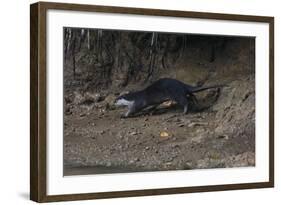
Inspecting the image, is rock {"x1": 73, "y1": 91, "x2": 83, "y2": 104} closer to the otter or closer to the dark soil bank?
the dark soil bank

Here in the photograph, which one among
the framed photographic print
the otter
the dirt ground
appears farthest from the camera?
the otter

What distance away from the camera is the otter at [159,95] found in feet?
13.5

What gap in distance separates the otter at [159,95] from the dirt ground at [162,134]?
0.03 metres

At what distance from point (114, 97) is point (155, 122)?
0.26 meters

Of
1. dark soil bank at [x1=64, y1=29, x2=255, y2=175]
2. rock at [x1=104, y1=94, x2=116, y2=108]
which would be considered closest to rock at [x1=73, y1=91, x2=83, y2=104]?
dark soil bank at [x1=64, y1=29, x2=255, y2=175]

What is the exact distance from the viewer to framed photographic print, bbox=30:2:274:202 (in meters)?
3.88

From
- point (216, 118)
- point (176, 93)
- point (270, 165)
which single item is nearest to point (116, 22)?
point (176, 93)

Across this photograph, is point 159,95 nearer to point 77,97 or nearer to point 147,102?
point 147,102

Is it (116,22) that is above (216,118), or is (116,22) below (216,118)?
above

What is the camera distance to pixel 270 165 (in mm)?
4512

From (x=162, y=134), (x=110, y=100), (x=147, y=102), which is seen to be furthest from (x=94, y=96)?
(x=162, y=134)

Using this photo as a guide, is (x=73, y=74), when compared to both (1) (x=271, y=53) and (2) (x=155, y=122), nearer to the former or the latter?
(2) (x=155, y=122)

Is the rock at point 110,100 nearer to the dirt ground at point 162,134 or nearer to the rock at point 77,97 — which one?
the dirt ground at point 162,134

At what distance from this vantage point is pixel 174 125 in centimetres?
422
